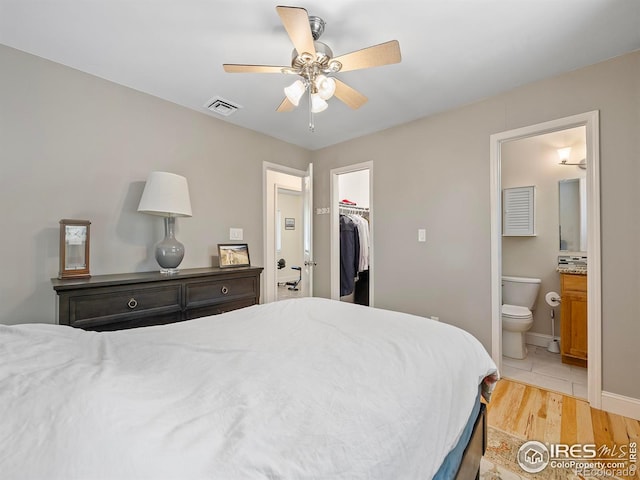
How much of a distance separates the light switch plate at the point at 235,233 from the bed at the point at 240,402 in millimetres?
1739

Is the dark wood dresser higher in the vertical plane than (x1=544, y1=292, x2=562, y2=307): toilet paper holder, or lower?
higher

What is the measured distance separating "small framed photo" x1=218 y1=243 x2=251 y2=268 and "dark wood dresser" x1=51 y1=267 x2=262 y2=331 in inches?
10.2

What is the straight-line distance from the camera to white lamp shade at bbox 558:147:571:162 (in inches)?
126

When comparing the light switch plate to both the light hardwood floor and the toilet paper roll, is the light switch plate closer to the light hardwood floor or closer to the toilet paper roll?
the light hardwood floor

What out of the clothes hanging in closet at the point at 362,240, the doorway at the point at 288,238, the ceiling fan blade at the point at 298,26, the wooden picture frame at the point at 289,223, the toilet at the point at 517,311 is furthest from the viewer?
the wooden picture frame at the point at 289,223

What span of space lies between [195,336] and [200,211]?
1.81 metres

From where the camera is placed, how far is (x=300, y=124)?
9.85ft

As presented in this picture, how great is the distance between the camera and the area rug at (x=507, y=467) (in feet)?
4.83

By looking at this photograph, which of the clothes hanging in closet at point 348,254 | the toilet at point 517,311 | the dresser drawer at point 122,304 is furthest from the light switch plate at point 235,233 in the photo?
the toilet at point 517,311

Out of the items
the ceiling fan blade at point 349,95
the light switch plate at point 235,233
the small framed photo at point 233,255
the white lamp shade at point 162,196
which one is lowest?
the small framed photo at point 233,255

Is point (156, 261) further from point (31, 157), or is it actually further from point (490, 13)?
point (490, 13)

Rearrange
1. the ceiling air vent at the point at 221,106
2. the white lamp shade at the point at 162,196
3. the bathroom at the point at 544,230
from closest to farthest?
the white lamp shade at the point at 162,196
the ceiling air vent at the point at 221,106
the bathroom at the point at 544,230

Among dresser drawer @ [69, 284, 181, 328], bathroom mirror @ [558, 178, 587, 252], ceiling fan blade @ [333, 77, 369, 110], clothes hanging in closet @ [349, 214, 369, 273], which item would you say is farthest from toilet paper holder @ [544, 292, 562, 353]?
dresser drawer @ [69, 284, 181, 328]

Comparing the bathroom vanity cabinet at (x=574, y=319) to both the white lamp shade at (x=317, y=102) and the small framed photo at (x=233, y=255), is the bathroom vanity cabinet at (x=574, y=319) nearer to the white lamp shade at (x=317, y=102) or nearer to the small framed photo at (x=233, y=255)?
the white lamp shade at (x=317, y=102)
